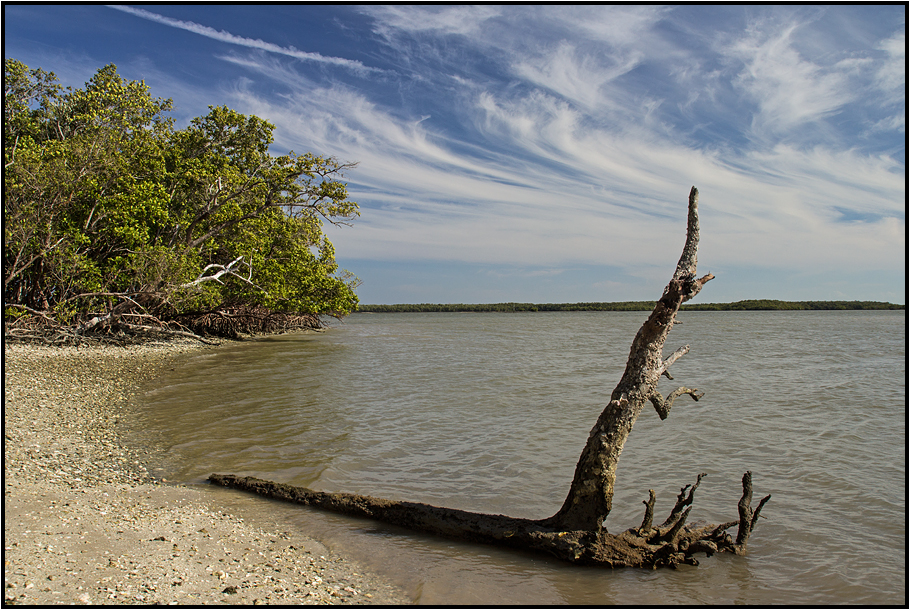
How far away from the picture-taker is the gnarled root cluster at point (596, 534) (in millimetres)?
4688

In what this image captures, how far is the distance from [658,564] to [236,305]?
2970cm

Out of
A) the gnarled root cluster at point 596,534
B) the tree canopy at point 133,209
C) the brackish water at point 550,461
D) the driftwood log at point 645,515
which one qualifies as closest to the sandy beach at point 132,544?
the brackish water at point 550,461

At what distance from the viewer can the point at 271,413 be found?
35.9 feet

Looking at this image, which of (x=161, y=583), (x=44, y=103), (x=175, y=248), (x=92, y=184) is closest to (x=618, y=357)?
(x=175, y=248)

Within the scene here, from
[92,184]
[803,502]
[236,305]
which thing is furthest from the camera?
[236,305]

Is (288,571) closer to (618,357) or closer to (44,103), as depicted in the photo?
(618,357)

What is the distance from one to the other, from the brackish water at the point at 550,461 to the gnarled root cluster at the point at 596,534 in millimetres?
108

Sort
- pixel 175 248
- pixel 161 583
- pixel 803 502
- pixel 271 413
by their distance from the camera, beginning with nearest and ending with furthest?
1. pixel 161 583
2. pixel 803 502
3. pixel 271 413
4. pixel 175 248

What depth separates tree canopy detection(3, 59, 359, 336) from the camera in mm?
16922

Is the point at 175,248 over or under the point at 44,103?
under

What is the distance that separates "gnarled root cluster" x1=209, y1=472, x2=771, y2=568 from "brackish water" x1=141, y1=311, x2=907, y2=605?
0.11m

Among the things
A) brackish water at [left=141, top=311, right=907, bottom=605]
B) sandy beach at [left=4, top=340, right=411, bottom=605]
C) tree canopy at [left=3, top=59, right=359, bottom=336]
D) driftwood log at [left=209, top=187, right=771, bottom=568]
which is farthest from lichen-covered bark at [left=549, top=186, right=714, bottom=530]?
tree canopy at [left=3, top=59, right=359, bottom=336]

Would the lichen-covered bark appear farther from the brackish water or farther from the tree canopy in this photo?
the tree canopy

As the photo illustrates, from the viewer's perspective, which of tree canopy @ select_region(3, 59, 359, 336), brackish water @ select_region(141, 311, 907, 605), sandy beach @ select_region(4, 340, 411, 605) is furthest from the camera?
tree canopy @ select_region(3, 59, 359, 336)
